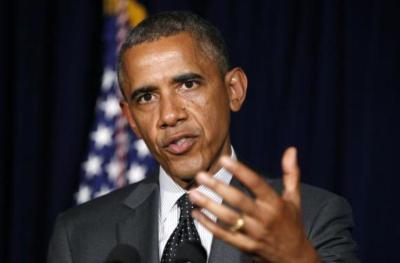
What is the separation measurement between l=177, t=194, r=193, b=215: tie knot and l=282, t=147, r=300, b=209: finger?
54 centimetres

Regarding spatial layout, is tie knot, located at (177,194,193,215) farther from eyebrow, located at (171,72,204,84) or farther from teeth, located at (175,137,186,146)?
eyebrow, located at (171,72,204,84)

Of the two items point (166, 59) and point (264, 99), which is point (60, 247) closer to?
point (166, 59)

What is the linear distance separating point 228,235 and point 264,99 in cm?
159

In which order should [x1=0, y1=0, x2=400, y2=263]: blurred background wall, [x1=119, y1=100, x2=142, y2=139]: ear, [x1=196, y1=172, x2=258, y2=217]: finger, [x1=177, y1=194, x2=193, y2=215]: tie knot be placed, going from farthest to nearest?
[x1=0, y1=0, x2=400, y2=263]: blurred background wall < [x1=119, y1=100, x2=142, y2=139]: ear < [x1=177, y1=194, x2=193, y2=215]: tie knot < [x1=196, y1=172, x2=258, y2=217]: finger

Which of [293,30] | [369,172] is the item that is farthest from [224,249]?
[293,30]

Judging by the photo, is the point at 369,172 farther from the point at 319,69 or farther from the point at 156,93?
the point at 156,93

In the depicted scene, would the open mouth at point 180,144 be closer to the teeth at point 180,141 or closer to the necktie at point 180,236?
the teeth at point 180,141

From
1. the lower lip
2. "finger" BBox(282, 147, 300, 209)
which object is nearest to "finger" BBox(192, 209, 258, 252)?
"finger" BBox(282, 147, 300, 209)

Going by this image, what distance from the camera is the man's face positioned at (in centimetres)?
156

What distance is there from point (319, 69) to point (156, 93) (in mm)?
1075

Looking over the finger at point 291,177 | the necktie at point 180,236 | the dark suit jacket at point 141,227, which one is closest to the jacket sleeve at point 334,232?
the dark suit jacket at point 141,227

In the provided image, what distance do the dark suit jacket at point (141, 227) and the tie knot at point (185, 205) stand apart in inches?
4.1

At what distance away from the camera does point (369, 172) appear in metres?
2.43

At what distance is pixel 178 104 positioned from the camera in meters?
1.58
